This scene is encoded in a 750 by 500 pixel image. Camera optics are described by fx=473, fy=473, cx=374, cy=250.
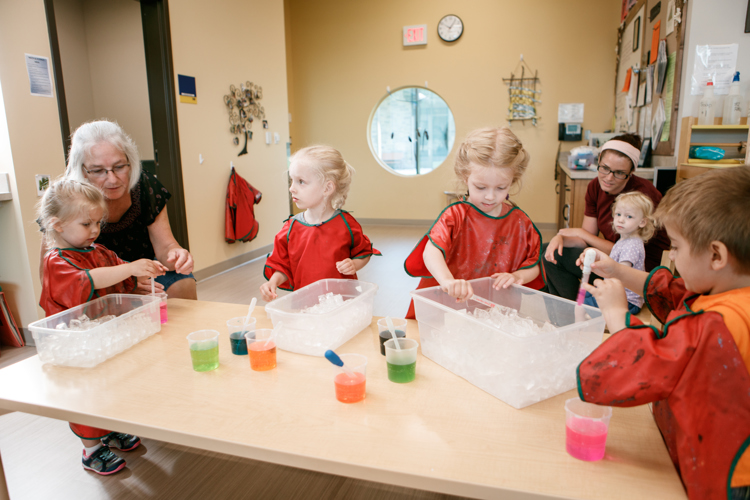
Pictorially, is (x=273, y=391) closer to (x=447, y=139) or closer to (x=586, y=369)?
(x=586, y=369)

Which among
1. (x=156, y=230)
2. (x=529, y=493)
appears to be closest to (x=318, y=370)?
(x=529, y=493)

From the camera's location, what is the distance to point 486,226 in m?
1.57

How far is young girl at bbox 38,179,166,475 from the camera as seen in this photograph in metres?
1.35

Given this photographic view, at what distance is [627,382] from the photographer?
0.76 m

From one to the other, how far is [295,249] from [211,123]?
2868mm

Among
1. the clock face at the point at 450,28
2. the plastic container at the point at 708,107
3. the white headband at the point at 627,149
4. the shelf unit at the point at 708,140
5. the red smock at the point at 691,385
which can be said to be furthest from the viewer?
the clock face at the point at 450,28

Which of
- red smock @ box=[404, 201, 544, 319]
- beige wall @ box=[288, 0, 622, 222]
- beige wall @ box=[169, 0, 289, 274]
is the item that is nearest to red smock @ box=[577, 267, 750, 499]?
red smock @ box=[404, 201, 544, 319]

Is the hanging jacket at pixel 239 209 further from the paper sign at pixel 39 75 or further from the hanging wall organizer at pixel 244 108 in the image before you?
the paper sign at pixel 39 75

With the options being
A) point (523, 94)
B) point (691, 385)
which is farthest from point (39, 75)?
point (523, 94)

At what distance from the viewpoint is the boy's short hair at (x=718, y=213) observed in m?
0.76

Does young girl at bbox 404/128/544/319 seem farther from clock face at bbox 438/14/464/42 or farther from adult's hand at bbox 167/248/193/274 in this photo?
clock face at bbox 438/14/464/42

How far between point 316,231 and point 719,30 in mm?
2780

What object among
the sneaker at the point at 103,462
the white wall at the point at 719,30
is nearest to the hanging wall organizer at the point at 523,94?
the white wall at the point at 719,30

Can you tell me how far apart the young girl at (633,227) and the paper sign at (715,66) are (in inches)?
52.8
